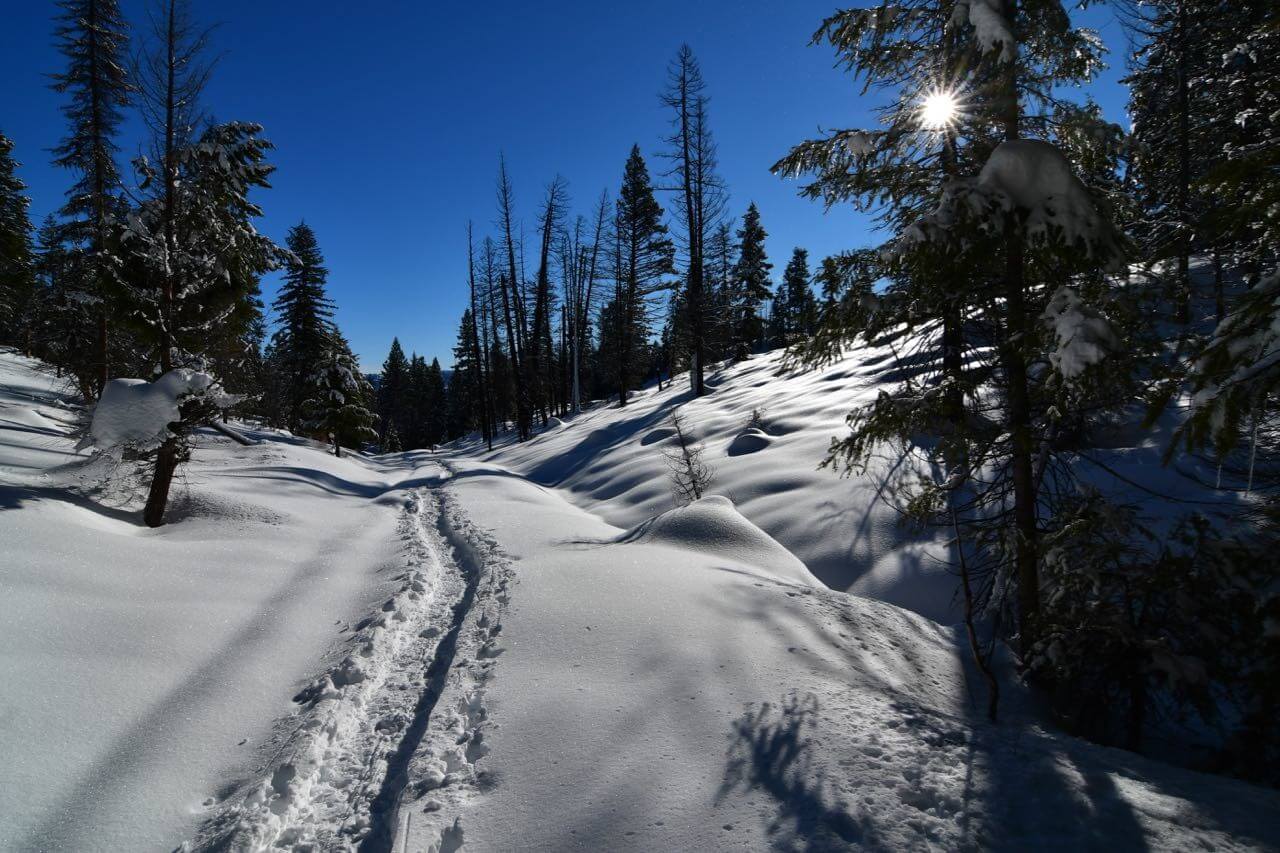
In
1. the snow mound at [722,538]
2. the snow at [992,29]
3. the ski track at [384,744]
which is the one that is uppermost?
the snow at [992,29]

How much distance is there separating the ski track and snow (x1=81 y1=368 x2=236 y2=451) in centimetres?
473

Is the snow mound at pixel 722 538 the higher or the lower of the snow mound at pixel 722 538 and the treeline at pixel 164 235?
the lower

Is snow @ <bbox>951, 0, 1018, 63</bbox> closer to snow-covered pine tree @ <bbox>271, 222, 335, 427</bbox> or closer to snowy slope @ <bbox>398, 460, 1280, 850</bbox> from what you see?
snowy slope @ <bbox>398, 460, 1280, 850</bbox>

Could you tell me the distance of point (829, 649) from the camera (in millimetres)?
4645

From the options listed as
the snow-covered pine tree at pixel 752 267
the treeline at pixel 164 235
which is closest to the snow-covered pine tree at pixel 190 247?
the treeline at pixel 164 235

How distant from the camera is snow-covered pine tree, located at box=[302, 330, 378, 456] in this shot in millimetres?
24297

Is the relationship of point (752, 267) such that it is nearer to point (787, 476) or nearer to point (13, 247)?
point (787, 476)

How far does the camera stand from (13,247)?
19812 mm

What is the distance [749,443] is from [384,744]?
9.50 meters

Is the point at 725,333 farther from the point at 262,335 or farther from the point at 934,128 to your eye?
the point at 934,128

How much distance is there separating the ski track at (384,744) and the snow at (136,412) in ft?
15.5

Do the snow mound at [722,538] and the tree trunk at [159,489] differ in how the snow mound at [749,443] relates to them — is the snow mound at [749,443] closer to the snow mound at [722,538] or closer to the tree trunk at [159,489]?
the snow mound at [722,538]

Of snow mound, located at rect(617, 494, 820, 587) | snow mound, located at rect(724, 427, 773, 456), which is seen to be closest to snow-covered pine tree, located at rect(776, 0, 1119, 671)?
snow mound, located at rect(617, 494, 820, 587)

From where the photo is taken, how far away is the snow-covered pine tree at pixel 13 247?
64.6 ft
